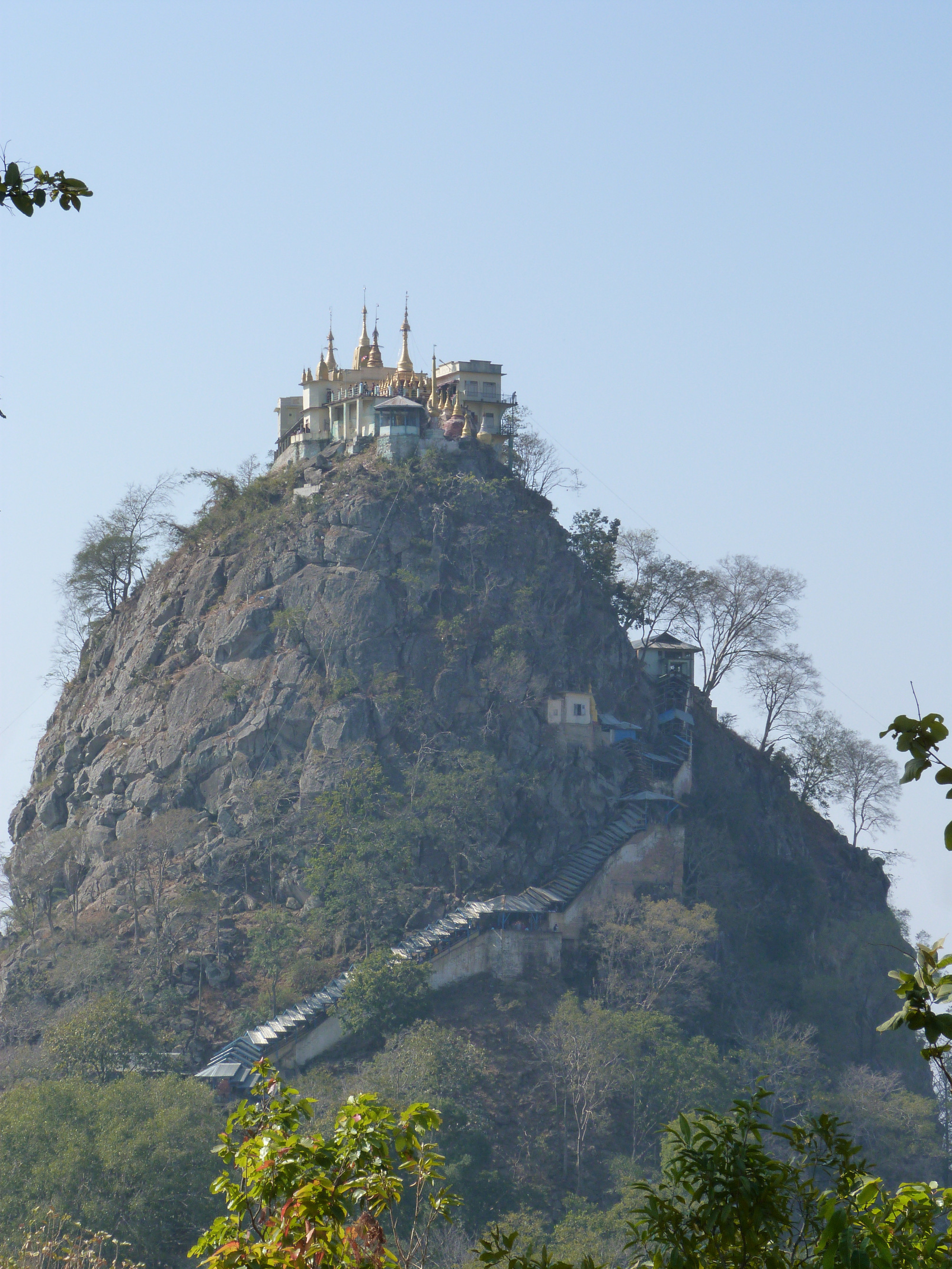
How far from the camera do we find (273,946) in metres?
46.0

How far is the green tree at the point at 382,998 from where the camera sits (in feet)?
141

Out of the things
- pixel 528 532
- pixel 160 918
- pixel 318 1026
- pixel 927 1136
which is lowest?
pixel 927 1136

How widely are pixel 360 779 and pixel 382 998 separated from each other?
8.43m

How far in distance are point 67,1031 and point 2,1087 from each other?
265 centimetres

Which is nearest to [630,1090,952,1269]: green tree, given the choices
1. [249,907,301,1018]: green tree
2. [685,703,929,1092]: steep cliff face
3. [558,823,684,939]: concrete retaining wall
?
[249,907,301,1018]: green tree

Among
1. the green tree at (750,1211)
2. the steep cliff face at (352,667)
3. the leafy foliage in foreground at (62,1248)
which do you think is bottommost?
the leafy foliage in foreground at (62,1248)

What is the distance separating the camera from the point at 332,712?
5131 centimetres

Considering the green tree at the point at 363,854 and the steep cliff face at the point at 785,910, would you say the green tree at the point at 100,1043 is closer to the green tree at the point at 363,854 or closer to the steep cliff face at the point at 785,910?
the green tree at the point at 363,854

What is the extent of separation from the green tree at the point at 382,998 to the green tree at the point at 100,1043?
5.09 meters

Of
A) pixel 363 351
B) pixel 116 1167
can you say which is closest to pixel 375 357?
pixel 363 351

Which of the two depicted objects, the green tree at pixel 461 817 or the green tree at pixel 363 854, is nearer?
the green tree at pixel 363 854

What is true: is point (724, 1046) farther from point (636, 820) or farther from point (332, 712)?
point (332, 712)

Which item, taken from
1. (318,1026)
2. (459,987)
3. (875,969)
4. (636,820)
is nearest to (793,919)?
(875,969)

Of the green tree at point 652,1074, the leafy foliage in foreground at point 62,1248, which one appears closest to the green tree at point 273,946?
the green tree at point 652,1074
